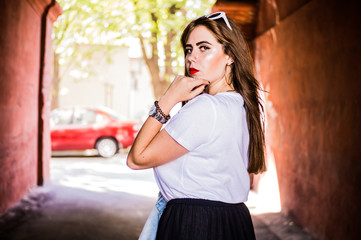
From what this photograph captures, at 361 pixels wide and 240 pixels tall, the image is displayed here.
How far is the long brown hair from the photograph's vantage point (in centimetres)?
184

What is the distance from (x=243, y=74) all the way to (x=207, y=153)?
0.50 metres

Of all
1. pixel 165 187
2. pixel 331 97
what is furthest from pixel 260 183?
pixel 165 187

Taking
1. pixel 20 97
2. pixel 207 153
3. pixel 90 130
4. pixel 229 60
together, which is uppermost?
pixel 20 97

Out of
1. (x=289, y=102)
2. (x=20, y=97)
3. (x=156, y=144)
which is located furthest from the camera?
(x=20, y=97)

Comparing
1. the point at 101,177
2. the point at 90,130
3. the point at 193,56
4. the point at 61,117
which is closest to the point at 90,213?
the point at 101,177

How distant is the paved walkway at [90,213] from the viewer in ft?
16.4

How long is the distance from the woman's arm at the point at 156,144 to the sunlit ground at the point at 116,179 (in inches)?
189

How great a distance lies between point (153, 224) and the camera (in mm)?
1776

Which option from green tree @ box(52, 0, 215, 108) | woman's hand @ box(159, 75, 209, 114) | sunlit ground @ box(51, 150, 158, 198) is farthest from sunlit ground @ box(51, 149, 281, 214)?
woman's hand @ box(159, 75, 209, 114)

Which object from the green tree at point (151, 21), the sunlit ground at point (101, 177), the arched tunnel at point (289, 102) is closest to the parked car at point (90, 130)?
the sunlit ground at point (101, 177)

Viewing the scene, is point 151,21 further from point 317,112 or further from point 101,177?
point 317,112

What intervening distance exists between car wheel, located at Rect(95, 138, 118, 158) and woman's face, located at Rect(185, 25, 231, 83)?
12.1 metres

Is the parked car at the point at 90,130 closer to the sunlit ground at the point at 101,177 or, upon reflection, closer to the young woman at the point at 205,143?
the sunlit ground at the point at 101,177

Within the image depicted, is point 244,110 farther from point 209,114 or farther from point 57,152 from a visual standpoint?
point 57,152
